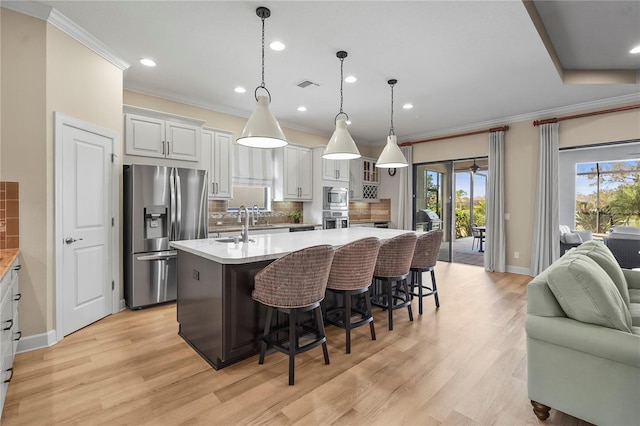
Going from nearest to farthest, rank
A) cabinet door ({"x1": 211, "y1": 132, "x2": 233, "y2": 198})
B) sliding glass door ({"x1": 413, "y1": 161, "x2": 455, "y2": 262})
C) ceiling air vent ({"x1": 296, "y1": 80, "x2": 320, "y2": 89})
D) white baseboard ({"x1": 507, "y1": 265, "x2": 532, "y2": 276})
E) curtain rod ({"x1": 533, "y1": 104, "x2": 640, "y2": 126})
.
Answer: ceiling air vent ({"x1": 296, "y1": 80, "x2": 320, "y2": 89}), curtain rod ({"x1": 533, "y1": 104, "x2": 640, "y2": 126}), cabinet door ({"x1": 211, "y1": 132, "x2": 233, "y2": 198}), white baseboard ({"x1": 507, "y1": 265, "x2": 532, "y2": 276}), sliding glass door ({"x1": 413, "y1": 161, "x2": 455, "y2": 262})

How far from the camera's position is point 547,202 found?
5.12 meters

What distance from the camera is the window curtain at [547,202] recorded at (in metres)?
5.07

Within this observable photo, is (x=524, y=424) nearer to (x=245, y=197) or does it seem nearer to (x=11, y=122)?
(x=11, y=122)

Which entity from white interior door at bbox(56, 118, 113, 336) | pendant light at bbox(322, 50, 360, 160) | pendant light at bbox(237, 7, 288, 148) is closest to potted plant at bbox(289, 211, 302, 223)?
pendant light at bbox(322, 50, 360, 160)

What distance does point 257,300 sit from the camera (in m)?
2.25

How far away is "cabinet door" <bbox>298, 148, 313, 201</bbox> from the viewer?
6020 millimetres

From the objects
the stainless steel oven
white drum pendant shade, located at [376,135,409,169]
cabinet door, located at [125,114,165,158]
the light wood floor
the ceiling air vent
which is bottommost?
the light wood floor

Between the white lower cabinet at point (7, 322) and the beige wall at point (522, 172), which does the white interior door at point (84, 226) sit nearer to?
the white lower cabinet at point (7, 322)

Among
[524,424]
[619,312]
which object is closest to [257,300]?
[524,424]

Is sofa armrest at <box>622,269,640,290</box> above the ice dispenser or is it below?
below

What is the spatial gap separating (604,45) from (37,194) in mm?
5743

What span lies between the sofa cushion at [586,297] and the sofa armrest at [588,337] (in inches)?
1.7

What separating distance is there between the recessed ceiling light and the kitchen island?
6.53 ft

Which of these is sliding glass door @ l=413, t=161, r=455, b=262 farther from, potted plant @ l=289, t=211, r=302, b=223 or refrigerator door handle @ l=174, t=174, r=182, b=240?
refrigerator door handle @ l=174, t=174, r=182, b=240
